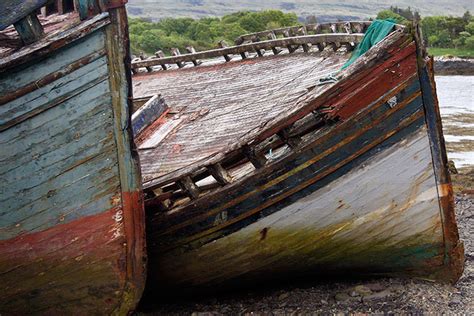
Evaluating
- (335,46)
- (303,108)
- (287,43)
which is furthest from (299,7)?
(303,108)

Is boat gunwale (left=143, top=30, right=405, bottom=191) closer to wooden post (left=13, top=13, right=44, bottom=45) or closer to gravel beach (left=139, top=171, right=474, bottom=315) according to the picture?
gravel beach (left=139, top=171, right=474, bottom=315)

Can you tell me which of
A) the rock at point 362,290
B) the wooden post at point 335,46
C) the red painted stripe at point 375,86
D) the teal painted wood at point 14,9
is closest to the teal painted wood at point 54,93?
the teal painted wood at point 14,9

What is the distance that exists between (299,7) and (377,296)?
120 meters

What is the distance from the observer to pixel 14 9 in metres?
4.94

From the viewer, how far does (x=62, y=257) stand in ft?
18.0

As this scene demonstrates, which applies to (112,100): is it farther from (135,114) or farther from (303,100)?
(135,114)

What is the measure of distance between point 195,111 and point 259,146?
3.16 m

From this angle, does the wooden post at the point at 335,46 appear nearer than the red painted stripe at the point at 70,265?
No

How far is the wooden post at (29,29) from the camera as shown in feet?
16.5

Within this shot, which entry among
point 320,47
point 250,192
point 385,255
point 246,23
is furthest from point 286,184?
point 246,23

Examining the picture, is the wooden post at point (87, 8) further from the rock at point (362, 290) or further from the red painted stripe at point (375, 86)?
the rock at point (362, 290)

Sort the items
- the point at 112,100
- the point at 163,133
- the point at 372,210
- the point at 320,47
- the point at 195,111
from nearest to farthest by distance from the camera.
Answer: the point at 112,100 < the point at 372,210 < the point at 163,133 < the point at 195,111 < the point at 320,47

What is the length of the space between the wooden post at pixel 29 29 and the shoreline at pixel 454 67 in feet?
93.3

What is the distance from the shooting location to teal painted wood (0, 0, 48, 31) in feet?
16.1
